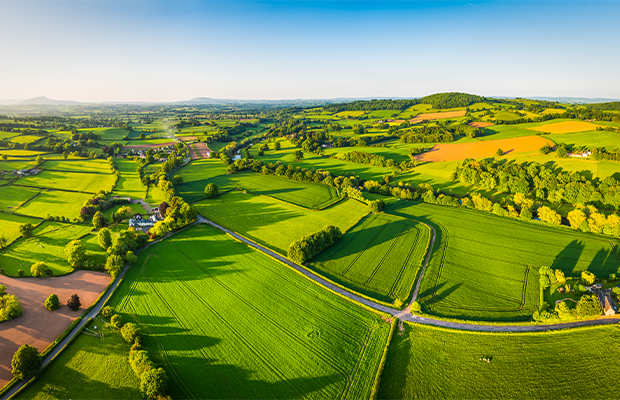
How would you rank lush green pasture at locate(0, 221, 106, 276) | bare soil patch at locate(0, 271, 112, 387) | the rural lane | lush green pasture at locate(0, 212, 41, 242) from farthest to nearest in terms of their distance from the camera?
1. lush green pasture at locate(0, 212, 41, 242)
2. lush green pasture at locate(0, 221, 106, 276)
3. the rural lane
4. bare soil patch at locate(0, 271, 112, 387)

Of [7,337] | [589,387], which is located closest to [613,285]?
[589,387]

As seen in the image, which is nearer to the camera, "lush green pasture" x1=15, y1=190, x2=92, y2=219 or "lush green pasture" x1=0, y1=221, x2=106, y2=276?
"lush green pasture" x1=0, y1=221, x2=106, y2=276

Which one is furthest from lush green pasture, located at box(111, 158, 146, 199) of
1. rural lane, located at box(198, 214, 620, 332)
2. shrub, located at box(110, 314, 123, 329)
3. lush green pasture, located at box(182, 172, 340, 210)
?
rural lane, located at box(198, 214, 620, 332)

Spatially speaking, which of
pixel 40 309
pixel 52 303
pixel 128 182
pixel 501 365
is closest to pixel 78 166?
pixel 128 182

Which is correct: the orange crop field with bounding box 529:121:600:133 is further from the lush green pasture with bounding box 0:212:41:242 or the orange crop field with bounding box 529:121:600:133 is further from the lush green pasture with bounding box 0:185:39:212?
the lush green pasture with bounding box 0:185:39:212

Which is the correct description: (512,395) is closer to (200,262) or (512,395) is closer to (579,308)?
(579,308)
